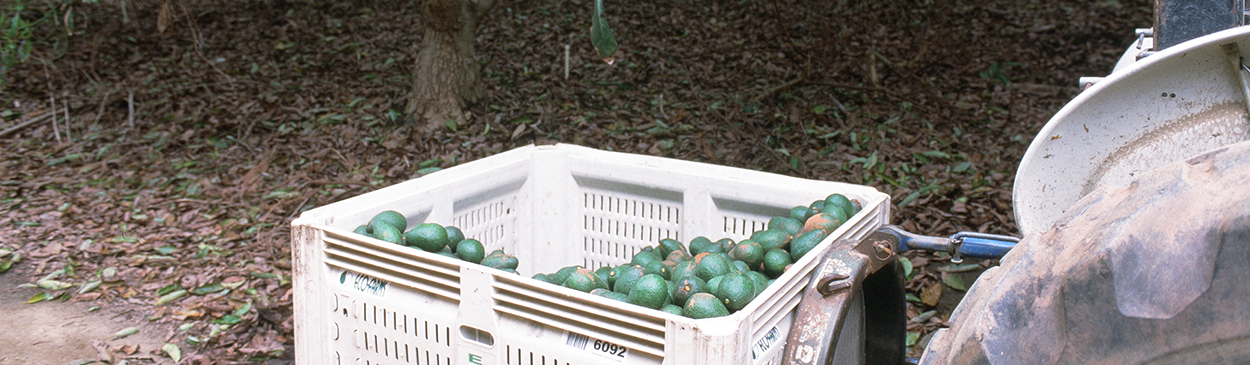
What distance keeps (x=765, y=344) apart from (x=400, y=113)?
16.1 ft

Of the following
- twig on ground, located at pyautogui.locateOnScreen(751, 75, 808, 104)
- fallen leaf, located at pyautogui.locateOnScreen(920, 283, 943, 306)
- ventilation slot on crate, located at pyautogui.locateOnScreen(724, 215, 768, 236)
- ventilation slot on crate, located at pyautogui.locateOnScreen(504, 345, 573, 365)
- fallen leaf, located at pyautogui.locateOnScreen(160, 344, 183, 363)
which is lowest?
fallen leaf, located at pyautogui.locateOnScreen(160, 344, 183, 363)

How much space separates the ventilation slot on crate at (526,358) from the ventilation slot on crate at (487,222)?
0.86 meters

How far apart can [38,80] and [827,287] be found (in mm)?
7601

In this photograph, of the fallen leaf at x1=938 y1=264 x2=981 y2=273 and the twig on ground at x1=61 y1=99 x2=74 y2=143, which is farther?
the twig on ground at x1=61 y1=99 x2=74 y2=143

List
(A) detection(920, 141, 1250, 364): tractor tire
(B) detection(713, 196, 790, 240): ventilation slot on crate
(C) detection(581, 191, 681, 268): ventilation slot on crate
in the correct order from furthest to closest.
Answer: (C) detection(581, 191, 681, 268): ventilation slot on crate, (B) detection(713, 196, 790, 240): ventilation slot on crate, (A) detection(920, 141, 1250, 364): tractor tire

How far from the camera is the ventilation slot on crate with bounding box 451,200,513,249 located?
2.76 m

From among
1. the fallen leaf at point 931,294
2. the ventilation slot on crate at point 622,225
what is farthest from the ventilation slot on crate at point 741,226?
the fallen leaf at point 931,294

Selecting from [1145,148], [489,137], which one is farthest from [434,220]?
[489,137]

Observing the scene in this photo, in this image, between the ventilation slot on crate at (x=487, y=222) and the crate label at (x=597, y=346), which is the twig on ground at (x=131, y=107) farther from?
the crate label at (x=597, y=346)

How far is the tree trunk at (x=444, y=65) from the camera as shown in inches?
236

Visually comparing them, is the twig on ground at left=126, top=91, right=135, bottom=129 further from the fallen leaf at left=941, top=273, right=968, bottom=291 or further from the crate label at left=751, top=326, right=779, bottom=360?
the crate label at left=751, top=326, right=779, bottom=360

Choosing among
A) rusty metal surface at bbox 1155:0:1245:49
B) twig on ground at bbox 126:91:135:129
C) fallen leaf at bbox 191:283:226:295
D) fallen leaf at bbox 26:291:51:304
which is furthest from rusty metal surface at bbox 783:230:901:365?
twig on ground at bbox 126:91:135:129

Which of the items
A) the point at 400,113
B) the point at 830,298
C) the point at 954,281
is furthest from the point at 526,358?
the point at 400,113

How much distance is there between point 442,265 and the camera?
196 cm
